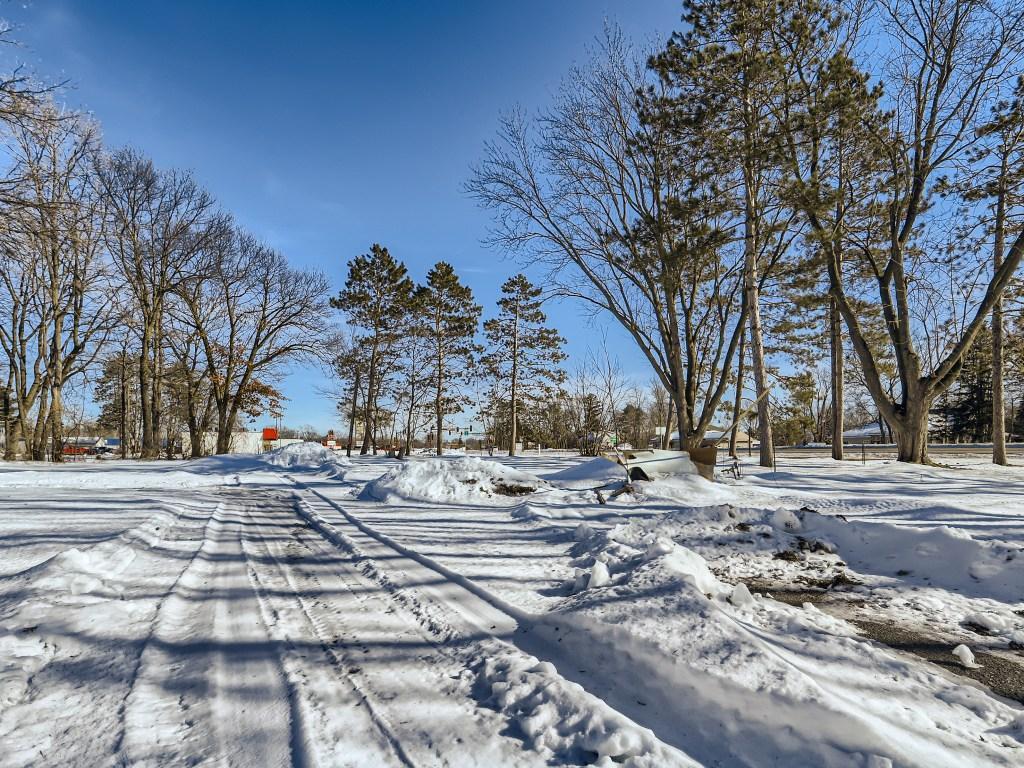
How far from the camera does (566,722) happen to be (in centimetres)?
212

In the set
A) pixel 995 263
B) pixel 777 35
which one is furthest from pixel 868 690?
pixel 995 263

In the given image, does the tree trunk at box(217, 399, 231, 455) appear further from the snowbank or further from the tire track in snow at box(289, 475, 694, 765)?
the tire track in snow at box(289, 475, 694, 765)

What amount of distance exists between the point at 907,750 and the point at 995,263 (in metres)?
17.5

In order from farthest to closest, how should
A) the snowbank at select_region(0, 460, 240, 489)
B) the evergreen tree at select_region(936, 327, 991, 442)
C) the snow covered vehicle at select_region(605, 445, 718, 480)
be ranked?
the evergreen tree at select_region(936, 327, 991, 442) < the snowbank at select_region(0, 460, 240, 489) < the snow covered vehicle at select_region(605, 445, 718, 480)

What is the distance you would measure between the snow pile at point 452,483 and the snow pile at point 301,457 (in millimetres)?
8501

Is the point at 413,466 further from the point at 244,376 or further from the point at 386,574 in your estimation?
the point at 244,376

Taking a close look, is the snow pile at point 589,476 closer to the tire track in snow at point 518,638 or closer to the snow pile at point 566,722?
the tire track in snow at point 518,638

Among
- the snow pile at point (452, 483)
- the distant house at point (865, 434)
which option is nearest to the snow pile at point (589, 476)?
→ the snow pile at point (452, 483)

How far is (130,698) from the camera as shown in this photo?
2293mm

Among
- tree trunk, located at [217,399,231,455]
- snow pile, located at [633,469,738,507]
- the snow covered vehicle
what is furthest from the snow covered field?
tree trunk, located at [217,399,231,455]

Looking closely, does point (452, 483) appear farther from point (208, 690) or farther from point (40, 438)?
point (40, 438)

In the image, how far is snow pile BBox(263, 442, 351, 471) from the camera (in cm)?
1836

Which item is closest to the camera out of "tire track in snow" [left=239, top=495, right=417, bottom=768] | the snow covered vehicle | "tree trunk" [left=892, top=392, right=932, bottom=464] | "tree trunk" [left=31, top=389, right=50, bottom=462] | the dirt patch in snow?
"tire track in snow" [left=239, top=495, right=417, bottom=768]

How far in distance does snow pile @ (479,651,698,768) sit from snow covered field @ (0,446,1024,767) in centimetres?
1
